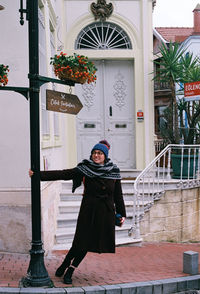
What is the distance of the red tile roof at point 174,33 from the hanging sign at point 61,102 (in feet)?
81.7

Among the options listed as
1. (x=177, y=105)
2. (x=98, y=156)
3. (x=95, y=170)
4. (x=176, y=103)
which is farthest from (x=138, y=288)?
(x=177, y=105)

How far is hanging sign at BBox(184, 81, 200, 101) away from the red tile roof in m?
21.0

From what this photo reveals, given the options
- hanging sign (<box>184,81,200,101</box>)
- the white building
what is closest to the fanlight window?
the white building

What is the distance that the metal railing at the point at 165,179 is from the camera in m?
8.29

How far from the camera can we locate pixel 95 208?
17.5 feet

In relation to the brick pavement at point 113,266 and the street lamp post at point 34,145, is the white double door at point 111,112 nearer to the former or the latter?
the brick pavement at point 113,266

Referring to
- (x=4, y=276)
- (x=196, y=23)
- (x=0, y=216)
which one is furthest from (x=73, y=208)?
(x=196, y=23)

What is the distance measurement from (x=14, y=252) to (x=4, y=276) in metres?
1.14

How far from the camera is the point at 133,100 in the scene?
1106cm

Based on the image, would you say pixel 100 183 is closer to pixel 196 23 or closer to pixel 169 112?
pixel 169 112

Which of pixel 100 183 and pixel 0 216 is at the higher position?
pixel 100 183

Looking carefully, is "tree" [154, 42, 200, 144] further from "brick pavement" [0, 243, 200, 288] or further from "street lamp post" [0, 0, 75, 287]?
"street lamp post" [0, 0, 75, 287]

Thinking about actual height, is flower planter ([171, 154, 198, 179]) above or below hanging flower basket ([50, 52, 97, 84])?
below

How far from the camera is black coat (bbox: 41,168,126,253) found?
5.30m
